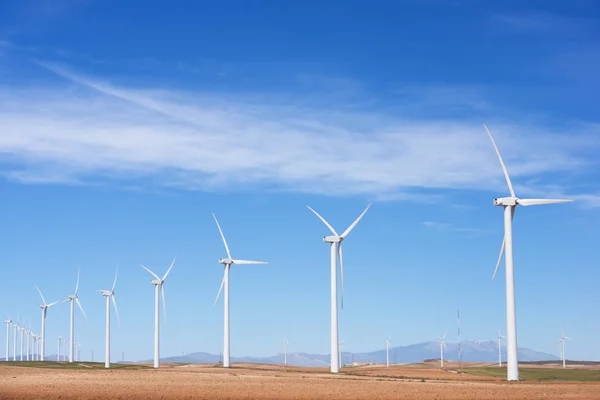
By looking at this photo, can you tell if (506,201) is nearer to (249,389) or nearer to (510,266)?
(510,266)

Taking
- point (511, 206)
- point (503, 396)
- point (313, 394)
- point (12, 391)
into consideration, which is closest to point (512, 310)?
point (511, 206)

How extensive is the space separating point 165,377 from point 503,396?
43889mm

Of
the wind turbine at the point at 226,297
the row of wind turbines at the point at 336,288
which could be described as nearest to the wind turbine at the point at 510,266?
the row of wind turbines at the point at 336,288

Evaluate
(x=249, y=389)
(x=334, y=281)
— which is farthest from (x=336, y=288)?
(x=249, y=389)

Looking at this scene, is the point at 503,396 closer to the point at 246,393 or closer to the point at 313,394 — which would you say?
the point at 313,394

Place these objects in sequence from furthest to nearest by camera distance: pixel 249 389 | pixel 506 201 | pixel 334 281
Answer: pixel 334 281 < pixel 506 201 < pixel 249 389

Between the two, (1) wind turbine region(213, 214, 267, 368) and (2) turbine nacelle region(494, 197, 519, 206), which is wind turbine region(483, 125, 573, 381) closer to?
(2) turbine nacelle region(494, 197, 519, 206)

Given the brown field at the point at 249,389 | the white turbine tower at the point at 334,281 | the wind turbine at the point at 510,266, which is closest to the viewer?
the brown field at the point at 249,389

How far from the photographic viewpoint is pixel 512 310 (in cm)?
10075

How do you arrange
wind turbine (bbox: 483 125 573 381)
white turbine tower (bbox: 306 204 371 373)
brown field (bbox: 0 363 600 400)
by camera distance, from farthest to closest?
1. white turbine tower (bbox: 306 204 371 373)
2. wind turbine (bbox: 483 125 573 381)
3. brown field (bbox: 0 363 600 400)

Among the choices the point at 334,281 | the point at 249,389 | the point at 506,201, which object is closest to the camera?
the point at 249,389

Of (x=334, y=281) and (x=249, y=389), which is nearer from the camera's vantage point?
(x=249, y=389)

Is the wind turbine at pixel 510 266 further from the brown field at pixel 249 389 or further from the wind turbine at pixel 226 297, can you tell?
the wind turbine at pixel 226 297

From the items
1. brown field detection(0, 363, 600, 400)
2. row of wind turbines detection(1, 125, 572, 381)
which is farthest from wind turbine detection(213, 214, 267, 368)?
brown field detection(0, 363, 600, 400)
